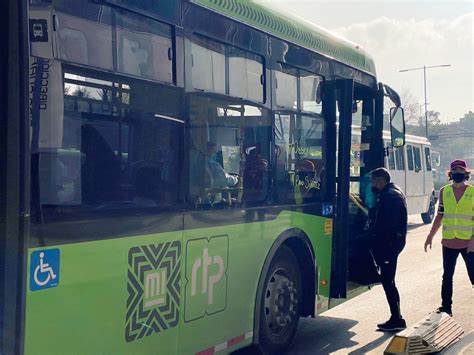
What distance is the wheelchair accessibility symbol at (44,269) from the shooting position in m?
3.33

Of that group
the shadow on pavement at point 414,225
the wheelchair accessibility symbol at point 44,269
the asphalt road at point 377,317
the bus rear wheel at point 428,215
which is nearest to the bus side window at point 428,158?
the bus rear wheel at point 428,215

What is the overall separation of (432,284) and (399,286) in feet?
1.87

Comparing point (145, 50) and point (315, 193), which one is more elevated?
point (145, 50)

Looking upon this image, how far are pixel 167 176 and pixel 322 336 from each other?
3.71 metres

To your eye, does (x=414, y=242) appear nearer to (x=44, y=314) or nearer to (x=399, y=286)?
(x=399, y=286)

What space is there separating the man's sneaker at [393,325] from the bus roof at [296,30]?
9.47 ft

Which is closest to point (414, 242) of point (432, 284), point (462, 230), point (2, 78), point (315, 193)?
point (432, 284)

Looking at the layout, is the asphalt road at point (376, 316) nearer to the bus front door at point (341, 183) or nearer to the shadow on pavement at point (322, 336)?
the shadow on pavement at point (322, 336)

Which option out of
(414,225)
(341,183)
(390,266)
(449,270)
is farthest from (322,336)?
(414,225)

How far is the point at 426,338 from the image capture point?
6.38 metres

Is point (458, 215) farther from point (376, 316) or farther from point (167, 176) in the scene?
point (167, 176)

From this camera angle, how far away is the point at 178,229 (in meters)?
4.51

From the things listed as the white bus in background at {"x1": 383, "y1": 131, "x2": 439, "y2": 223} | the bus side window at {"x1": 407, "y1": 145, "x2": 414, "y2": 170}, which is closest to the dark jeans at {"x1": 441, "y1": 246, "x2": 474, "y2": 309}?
the white bus in background at {"x1": 383, "y1": 131, "x2": 439, "y2": 223}

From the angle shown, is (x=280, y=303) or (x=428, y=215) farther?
(x=428, y=215)
